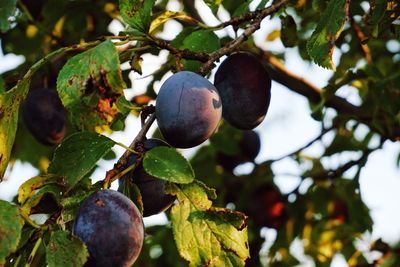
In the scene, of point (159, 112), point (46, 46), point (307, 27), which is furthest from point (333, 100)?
point (159, 112)

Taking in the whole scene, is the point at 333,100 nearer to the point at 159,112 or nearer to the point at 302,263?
the point at 302,263

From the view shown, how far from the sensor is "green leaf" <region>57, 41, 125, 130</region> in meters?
0.94

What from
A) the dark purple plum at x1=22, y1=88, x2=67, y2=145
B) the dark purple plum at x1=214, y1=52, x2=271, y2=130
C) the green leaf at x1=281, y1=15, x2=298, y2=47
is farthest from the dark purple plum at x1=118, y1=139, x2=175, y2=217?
the dark purple plum at x1=22, y1=88, x2=67, y2=145

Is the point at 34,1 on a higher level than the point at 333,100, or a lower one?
higher

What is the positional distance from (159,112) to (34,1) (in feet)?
3.38

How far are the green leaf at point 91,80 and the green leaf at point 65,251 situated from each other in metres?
0.18

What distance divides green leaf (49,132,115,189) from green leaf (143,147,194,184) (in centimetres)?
8

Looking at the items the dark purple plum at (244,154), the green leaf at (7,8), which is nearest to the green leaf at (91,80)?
the green leaf at (7,8)

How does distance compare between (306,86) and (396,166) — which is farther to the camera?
(396,166)

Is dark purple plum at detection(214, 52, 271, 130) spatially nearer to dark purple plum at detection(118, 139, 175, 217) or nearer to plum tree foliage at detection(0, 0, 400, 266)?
plum tree foliage at detection(0, 0, 400, 266)

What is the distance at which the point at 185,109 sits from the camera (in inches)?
39.9

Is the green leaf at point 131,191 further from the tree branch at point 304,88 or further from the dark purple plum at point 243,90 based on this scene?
the tree branch at point 304,88

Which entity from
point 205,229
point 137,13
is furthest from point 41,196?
point 137,13

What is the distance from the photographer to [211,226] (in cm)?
102
